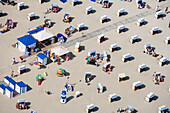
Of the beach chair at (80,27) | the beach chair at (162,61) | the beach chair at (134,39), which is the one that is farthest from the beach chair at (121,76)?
the beach chair at (80,27)

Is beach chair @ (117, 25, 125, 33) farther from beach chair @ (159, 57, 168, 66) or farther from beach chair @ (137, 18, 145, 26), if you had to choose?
beach chair @ (159, 57, 168, 66)

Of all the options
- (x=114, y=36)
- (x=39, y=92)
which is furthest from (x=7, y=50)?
(x=114, y=36)

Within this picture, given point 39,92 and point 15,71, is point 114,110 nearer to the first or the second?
point 39,92

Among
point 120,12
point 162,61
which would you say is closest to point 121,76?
point 162,61

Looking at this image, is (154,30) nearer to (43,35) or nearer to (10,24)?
(43,35)

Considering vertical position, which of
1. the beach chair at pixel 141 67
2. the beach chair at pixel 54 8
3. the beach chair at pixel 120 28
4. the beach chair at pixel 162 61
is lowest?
the beach chair at pixel 141 67

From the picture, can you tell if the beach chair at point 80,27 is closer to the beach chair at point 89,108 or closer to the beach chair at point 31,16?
the beach chair at point 31,16

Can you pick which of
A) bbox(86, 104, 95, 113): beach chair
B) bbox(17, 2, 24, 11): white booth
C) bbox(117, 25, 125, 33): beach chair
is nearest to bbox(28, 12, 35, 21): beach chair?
bbox(17, 2, 24, 11): white booth
